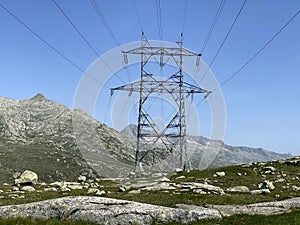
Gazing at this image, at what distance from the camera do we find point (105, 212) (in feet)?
76.0

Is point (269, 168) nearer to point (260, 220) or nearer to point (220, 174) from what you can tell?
point (220, 174)

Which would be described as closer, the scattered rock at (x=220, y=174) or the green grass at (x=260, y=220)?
the green grass at (x=260, y=220)

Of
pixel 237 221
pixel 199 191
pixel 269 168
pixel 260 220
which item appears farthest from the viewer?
pixel 269 168

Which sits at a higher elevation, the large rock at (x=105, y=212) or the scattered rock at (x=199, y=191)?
the scattered rock at (x=199, y=191)

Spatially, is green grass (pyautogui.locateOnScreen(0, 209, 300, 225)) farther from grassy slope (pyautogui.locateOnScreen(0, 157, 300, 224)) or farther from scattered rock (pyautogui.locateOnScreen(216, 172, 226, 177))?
scattered rock (pyautogui.locateOnScreen(216, 172, 226, 177))

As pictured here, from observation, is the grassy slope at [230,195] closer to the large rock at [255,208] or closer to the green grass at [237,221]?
the green grass at [237,221]

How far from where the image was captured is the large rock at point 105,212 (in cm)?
2281

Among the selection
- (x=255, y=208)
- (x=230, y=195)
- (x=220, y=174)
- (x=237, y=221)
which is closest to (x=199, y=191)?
(x=230, y=195)

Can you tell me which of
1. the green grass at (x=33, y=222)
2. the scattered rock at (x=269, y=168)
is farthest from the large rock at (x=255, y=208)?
the scattered rock at (x=269, y=168)

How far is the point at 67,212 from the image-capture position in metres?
23.6

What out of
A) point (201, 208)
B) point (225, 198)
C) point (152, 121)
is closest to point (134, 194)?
point (225, 198)

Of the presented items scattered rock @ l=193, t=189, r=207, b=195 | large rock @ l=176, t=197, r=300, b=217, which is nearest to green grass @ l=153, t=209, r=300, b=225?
large rock @ l=176, t=197, r=300, b=217

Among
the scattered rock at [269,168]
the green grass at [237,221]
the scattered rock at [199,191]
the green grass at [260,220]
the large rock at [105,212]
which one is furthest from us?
the scattered rock at [269,168]

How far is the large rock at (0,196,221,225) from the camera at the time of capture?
22812 mm
